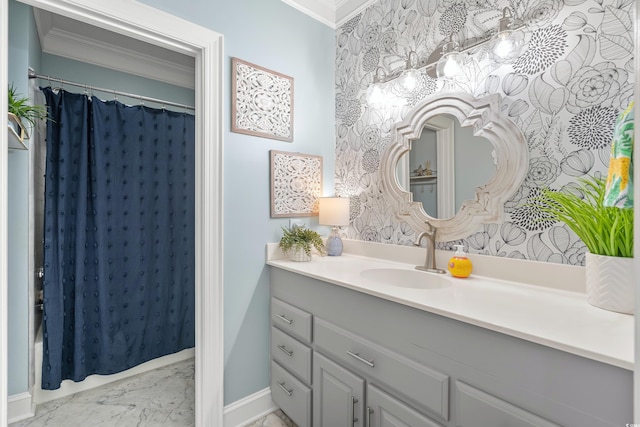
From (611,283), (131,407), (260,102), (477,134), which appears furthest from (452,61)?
(131,407)

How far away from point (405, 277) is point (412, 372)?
0.60 m

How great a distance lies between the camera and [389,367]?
1.17 meters

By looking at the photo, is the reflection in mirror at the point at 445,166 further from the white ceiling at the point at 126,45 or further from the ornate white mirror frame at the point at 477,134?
the white ceiling at the point at 126,45

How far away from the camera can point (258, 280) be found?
1838 mm

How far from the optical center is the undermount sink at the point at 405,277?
1524 millimetres

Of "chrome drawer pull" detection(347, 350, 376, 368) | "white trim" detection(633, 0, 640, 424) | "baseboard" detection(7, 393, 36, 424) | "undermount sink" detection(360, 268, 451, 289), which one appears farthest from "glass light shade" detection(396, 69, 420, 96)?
"baseboard" detection(7, 393, 36, 424)

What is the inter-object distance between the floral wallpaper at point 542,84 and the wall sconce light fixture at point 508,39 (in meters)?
0.03

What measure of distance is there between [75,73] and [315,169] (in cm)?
204

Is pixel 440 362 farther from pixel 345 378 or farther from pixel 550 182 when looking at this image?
pixel 550 182

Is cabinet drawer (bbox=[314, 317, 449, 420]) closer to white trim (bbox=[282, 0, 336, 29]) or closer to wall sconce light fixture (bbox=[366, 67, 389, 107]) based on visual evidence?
wall sconce light fixture (bbox=[366, 67, 389, 107])

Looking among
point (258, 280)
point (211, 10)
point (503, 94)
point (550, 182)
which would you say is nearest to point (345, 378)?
point (258, 280)

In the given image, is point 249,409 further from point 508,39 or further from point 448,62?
point 508,39

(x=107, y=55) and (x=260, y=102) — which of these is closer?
(x=260, y=102)

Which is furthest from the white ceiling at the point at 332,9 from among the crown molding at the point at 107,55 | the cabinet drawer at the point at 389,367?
the cabinet drawer at the point at 389,367
